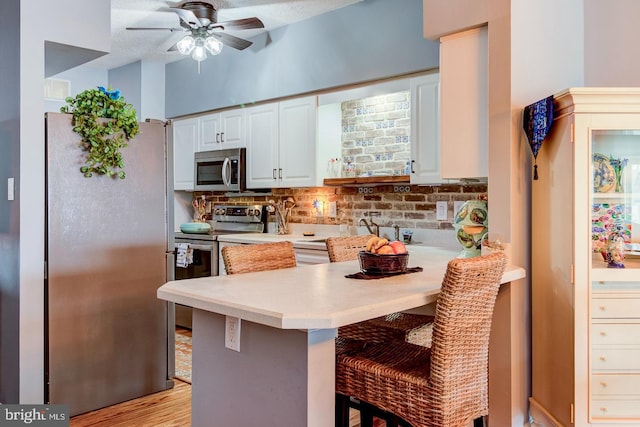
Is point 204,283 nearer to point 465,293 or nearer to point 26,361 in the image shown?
point 465,293

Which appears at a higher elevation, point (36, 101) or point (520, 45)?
point (520, 45)

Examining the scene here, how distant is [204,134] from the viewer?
560 cm

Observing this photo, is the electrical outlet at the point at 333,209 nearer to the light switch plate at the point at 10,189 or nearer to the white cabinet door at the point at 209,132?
the white cabinet door at the point at 209,132

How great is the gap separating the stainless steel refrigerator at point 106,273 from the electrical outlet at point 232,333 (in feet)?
4.96

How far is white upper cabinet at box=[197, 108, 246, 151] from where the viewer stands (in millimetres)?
5176

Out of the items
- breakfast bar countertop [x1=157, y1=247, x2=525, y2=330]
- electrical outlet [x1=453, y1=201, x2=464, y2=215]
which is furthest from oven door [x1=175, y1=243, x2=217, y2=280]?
breakfast bar countertop [x1=157, y1=247, x2=525, y2=330]

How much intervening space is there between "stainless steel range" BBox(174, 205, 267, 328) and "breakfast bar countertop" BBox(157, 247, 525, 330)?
9.03ft

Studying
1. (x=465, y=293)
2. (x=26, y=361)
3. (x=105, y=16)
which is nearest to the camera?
(x=465, y=293)

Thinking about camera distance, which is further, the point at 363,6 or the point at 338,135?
the point at 338,135

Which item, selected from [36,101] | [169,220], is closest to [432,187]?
[169,220]

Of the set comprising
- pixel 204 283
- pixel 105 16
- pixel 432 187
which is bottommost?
pixel 204 283

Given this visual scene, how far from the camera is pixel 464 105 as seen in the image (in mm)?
2803

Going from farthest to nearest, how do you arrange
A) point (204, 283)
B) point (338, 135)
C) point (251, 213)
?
point (251, 213) → point (338, 135) → point (204, 283)

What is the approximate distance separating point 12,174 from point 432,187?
2.83m
